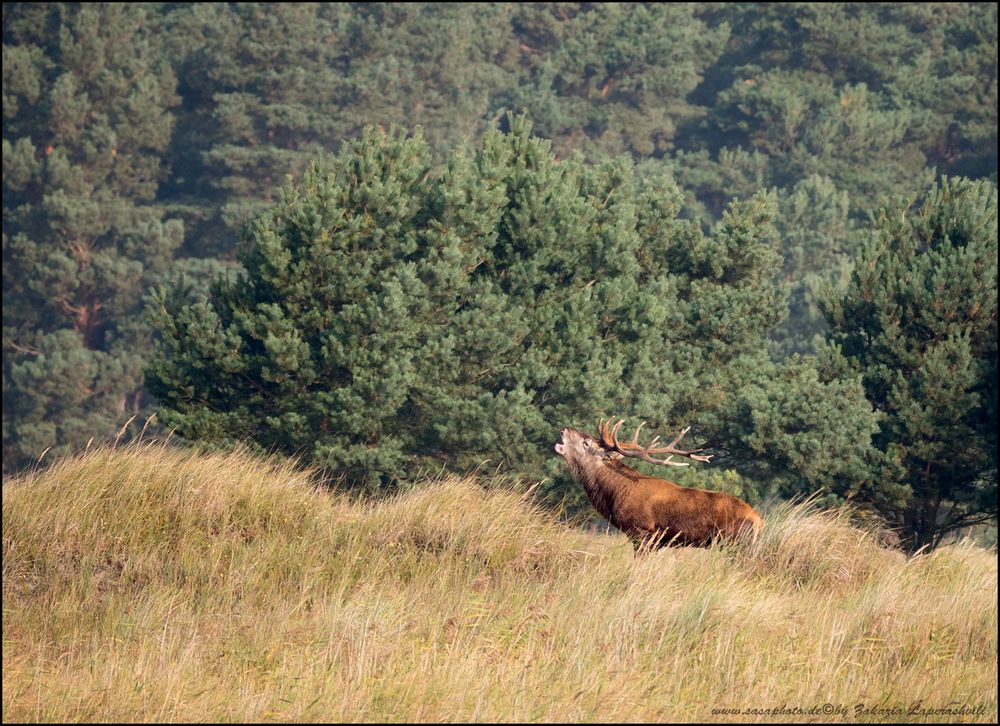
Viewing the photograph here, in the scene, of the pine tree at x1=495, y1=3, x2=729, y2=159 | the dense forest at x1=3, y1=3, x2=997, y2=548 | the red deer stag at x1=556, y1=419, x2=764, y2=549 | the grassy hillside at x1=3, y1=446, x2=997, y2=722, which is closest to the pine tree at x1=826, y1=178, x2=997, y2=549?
the dense forest at x1=3, y1=3, x2=997, y2=548

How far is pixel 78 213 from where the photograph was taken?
4419 centimetres

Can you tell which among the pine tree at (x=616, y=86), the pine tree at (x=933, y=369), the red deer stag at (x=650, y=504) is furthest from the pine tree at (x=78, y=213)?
the red deer stag at (x=650, y=504)

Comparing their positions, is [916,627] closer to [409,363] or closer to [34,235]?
[409,363]

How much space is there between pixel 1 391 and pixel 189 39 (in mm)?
17784

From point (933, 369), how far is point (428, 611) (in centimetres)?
1323

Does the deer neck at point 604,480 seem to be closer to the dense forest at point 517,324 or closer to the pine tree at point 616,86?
the dense forest at point 517,324

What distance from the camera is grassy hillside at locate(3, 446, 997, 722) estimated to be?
7.74m

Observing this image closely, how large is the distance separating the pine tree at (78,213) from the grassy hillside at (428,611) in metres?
30.7

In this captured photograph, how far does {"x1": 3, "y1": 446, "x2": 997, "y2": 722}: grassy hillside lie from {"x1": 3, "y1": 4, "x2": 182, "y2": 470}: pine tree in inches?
1210

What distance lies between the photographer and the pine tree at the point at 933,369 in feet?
65.6

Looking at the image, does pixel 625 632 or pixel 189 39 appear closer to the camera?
pixel 625 632

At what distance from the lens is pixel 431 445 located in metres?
22.9

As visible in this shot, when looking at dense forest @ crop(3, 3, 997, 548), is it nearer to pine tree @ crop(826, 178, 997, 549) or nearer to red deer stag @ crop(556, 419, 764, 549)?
pine tree @ crop(826, 178, 997, 549)

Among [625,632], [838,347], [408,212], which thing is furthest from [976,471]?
[625,632]
